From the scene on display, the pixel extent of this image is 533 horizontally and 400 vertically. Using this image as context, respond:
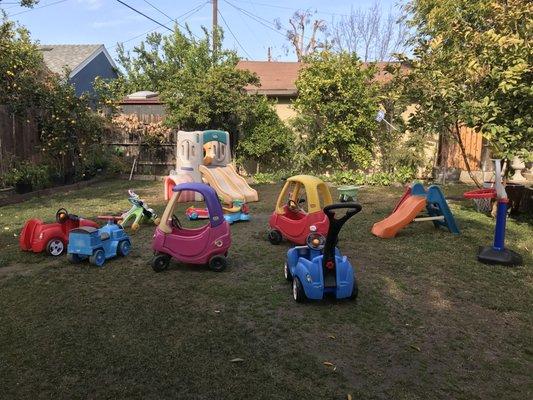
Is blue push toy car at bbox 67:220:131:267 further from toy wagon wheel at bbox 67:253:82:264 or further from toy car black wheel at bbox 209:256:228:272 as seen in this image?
toy car black wheel at bbox 209:256:228:272

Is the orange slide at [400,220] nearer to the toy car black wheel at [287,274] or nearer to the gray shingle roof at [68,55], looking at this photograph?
the toy car black wheel at [287,274]

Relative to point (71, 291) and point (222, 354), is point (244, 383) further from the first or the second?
point (71, 291)

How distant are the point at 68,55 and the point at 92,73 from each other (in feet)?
5.60

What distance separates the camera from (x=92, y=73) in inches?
1101

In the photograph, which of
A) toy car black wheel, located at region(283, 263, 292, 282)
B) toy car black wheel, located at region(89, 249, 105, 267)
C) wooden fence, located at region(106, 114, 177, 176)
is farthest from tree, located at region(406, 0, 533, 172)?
wooden fence, located at region(106, 114, 177, 176)

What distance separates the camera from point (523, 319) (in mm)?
4273

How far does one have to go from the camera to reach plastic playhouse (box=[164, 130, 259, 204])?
10.1 meters

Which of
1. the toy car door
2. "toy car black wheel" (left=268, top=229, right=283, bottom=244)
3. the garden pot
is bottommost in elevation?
"toy car black wheel" (left=268, top=229, right=283, bottom=244)

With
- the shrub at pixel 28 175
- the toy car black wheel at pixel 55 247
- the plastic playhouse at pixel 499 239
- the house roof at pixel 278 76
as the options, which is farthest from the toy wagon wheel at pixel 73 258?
the house roof at pixel 278 76

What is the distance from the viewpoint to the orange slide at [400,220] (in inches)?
284

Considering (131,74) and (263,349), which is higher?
(131,74)

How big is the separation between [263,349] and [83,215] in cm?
615

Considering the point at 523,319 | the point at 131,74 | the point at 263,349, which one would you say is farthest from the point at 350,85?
the point at 131,74

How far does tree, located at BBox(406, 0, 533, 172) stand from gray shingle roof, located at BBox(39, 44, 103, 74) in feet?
75.8
